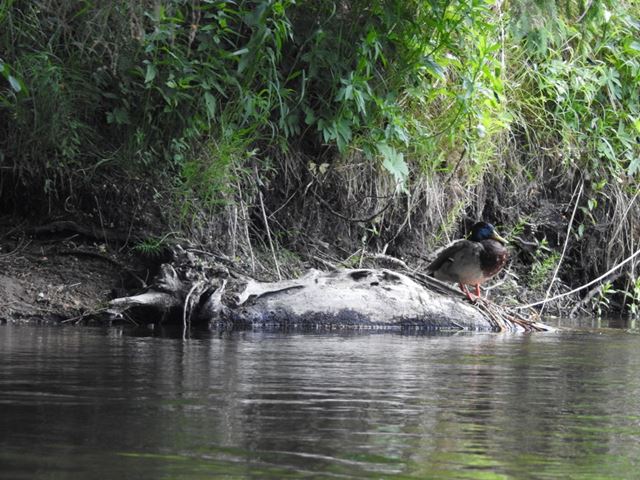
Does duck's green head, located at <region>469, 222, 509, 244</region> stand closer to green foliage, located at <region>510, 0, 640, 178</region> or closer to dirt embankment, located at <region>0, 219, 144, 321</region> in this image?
green foliage, located at <region>510, 0, 640, 178</region>

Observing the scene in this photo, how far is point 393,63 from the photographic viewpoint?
25.9 feet

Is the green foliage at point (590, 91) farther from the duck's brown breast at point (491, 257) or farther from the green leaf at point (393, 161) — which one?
the green leaf at point (393, 161)

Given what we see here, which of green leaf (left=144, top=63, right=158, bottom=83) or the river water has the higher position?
green leaf (left=144, top=63, right=158, bottom=83)

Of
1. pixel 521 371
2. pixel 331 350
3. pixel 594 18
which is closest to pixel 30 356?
pixel 331 350

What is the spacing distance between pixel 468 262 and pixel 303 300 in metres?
1.40

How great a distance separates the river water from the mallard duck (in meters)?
2.33

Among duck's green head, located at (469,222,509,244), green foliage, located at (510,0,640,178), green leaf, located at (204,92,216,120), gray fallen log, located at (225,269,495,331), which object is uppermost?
green foliage, located at (510,0,640,178)

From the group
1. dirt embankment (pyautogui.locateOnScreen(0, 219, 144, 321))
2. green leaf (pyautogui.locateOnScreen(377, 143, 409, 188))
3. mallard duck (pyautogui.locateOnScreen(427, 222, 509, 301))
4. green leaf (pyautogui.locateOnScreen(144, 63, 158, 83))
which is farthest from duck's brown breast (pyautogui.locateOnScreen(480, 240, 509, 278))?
green leaf (pyautogui.locateOnScreen(144, 63, 158, 83))

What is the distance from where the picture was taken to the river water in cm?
238

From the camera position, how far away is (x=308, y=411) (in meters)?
3.21

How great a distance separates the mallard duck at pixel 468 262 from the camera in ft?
26.1

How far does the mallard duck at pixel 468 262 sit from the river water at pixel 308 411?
7.63 ft

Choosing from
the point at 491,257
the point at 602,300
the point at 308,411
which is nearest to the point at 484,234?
the point at 491,257

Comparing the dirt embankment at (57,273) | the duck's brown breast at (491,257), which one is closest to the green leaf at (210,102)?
the dirt embankment at (57,273)
